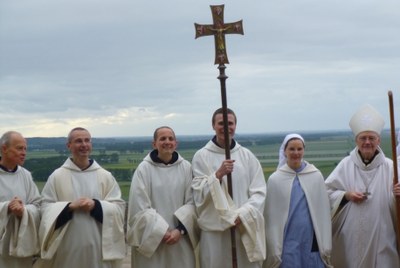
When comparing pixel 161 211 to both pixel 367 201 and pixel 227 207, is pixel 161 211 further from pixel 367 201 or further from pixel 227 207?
pixel 367 201

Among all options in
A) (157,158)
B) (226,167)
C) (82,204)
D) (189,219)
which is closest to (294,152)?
(226,167)

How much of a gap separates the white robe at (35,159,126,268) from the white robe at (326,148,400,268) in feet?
8.47

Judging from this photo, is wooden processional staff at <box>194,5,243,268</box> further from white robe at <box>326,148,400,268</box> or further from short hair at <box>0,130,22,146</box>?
short hair at <box>0,130,22,146</box>

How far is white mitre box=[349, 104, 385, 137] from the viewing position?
28.4 ft

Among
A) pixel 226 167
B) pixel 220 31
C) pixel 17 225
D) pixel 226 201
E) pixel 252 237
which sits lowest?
pixel 252 237

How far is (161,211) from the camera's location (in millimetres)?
8609

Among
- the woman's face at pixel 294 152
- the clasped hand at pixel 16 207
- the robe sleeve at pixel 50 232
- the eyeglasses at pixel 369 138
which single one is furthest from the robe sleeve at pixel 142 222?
the eyeglasses at pixel 369 138

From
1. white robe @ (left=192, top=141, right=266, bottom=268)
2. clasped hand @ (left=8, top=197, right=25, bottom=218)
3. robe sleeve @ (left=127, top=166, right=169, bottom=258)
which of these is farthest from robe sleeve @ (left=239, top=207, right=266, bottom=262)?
clasped hand @ (left=8, top=197, right=25, bottom=218)

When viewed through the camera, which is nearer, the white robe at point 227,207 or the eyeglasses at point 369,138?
the white robe at point 227,207

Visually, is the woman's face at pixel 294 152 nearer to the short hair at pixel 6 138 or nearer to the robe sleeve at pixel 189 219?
the robe sleeve at pixel 189 219

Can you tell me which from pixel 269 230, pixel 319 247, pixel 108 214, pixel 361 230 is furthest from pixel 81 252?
pixel 361 230

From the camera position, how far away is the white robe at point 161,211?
8508 millimetres

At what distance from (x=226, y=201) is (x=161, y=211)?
0.78m

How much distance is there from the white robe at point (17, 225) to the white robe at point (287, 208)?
267 cm
